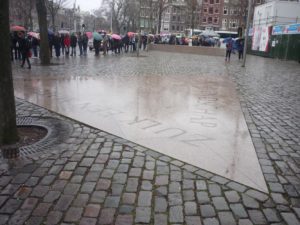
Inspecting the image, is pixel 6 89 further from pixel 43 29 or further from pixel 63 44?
pixel 63 44

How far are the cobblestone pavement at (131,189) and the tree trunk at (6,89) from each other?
2.23 ft

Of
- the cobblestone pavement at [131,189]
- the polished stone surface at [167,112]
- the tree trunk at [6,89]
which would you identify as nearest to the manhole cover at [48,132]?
the cobblestone pavement at [131,189]

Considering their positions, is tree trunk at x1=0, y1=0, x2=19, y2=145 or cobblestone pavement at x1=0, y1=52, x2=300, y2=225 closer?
cobblestone pavement at x1=0, y1=52, x2=300, y2=225

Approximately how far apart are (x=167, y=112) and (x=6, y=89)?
367 centimetres

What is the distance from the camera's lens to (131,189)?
3.95 metres

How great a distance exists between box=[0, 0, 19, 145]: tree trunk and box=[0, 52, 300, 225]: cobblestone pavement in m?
0.68

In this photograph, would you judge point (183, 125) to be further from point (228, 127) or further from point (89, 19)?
point (89, 19)

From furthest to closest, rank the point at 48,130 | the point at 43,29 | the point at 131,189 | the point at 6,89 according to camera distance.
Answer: the point at 43,29
the point at 48,130
the point at 6,89
the point at 131,189

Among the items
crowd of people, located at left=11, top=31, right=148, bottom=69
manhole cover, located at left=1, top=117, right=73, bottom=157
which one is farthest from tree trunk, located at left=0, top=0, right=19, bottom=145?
crowd of people, located at left=11, top=31, right=148, bottom=69

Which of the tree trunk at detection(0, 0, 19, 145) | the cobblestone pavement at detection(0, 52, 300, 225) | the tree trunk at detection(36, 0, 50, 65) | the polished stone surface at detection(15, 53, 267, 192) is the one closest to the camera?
the cobblestone pavement at detection(0, 52, 300, 225)

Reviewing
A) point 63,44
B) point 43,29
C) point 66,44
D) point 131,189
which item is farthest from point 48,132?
point 63,44

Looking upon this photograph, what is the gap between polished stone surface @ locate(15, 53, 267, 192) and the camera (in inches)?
199

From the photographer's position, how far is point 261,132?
21.0 feet

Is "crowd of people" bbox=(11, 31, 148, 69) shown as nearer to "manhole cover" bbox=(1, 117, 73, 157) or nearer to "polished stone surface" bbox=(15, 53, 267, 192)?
"polished stone surface" bbox=(15, 53, 267, 192)
